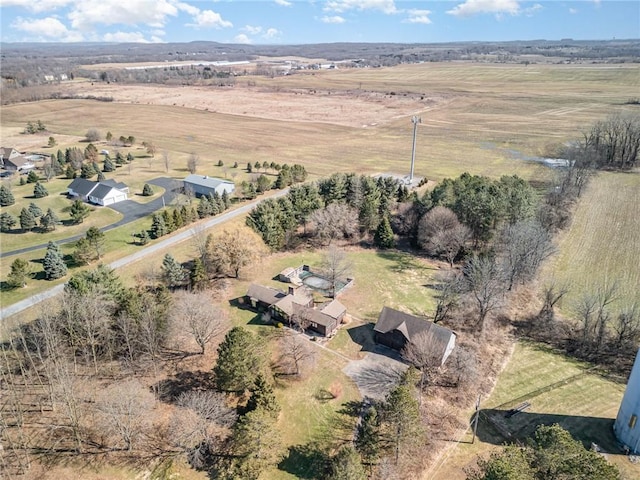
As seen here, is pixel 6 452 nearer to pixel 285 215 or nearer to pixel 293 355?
pixel 293 355

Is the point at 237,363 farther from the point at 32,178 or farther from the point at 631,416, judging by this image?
the point at 32,178

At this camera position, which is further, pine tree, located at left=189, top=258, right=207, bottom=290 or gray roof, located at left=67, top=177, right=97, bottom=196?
gray roof, located at left=67, top=177, right=97, bottom=196

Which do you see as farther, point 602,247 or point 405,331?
point 602,247

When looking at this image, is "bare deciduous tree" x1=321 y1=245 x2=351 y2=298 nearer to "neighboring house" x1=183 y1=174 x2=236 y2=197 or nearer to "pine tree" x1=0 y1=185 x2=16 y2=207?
"neighboring house" x1=183 y1=174 x2=236 y2=197

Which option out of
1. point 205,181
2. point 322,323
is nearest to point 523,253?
point 322,323

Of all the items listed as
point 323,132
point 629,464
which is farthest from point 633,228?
point 323,132

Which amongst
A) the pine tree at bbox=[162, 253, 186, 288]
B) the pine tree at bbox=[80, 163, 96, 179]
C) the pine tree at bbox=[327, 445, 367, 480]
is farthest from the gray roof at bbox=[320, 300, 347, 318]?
the pine tree at bbox=[80, 163, 96, 179]

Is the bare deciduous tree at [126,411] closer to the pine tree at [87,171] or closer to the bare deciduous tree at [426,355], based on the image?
the bare deciduous tree at [426,355]
